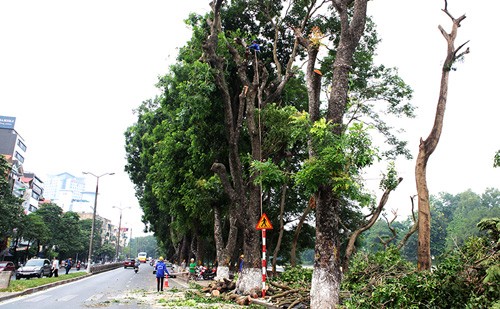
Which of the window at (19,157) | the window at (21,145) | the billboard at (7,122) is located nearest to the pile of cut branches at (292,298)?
the window at (19,157)

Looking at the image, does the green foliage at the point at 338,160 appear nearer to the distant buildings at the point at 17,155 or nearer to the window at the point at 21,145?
the distant buildings at the point at 17,155

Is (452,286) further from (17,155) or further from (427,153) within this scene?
(17,155)

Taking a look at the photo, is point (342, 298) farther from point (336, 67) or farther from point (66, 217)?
point (66, 217)

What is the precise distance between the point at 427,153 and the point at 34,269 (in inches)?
1052

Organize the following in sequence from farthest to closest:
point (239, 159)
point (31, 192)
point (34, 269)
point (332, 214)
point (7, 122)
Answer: point (31, 192) → point (7, 122) → point (34, 269) → point (239, 159) → point (332, 214)

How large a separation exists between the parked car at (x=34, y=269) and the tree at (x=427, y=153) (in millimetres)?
25805

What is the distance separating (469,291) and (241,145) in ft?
41.9

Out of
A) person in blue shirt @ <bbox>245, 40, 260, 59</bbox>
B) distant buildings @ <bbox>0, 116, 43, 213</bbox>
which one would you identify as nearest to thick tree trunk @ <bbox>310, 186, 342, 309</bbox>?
person in blue shirt @ <bbox>245, 40, 260, 59</bbox>

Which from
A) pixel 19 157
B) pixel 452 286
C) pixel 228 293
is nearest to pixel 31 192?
pixel 19 157

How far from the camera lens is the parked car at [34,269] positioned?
2552 centimetres

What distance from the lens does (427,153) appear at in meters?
11.5

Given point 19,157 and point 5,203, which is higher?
point 19,157

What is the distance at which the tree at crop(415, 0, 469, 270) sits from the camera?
1074 cm

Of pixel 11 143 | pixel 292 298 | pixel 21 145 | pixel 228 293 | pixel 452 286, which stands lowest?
pixel 228 293
